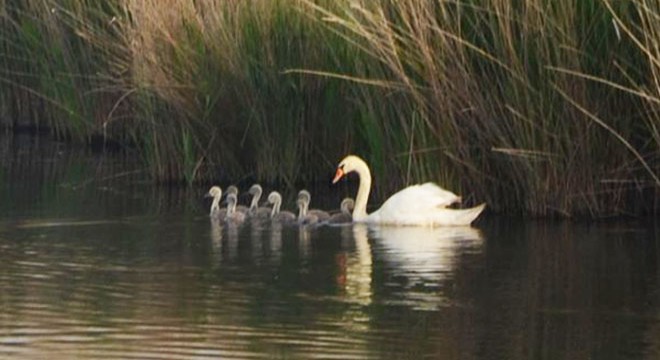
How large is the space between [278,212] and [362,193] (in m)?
0.67

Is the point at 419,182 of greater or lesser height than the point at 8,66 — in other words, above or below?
below

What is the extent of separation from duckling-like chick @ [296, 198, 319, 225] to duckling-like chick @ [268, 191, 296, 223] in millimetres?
79

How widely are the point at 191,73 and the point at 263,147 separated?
0.92 meters

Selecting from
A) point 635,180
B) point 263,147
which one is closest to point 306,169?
point 263,147

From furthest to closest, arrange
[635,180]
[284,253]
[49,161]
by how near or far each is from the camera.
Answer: [49,161] → [635,180] → [284,253]

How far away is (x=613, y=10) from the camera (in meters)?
14.6

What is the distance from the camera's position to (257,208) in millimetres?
16375

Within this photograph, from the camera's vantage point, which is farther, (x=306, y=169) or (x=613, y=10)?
(x=306, y=169)

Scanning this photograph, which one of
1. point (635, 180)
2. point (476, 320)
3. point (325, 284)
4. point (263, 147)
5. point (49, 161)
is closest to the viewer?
point (476, 320)

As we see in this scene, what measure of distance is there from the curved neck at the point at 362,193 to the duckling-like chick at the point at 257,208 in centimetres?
70

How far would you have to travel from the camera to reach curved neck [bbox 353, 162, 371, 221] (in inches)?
629

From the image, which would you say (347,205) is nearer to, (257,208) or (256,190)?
(257,208)

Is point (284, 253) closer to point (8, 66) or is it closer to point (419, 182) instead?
point (419, 182)

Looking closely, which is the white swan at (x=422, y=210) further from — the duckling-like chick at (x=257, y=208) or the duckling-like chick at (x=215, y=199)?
the duckling-like chick at (x=215, y=199)
